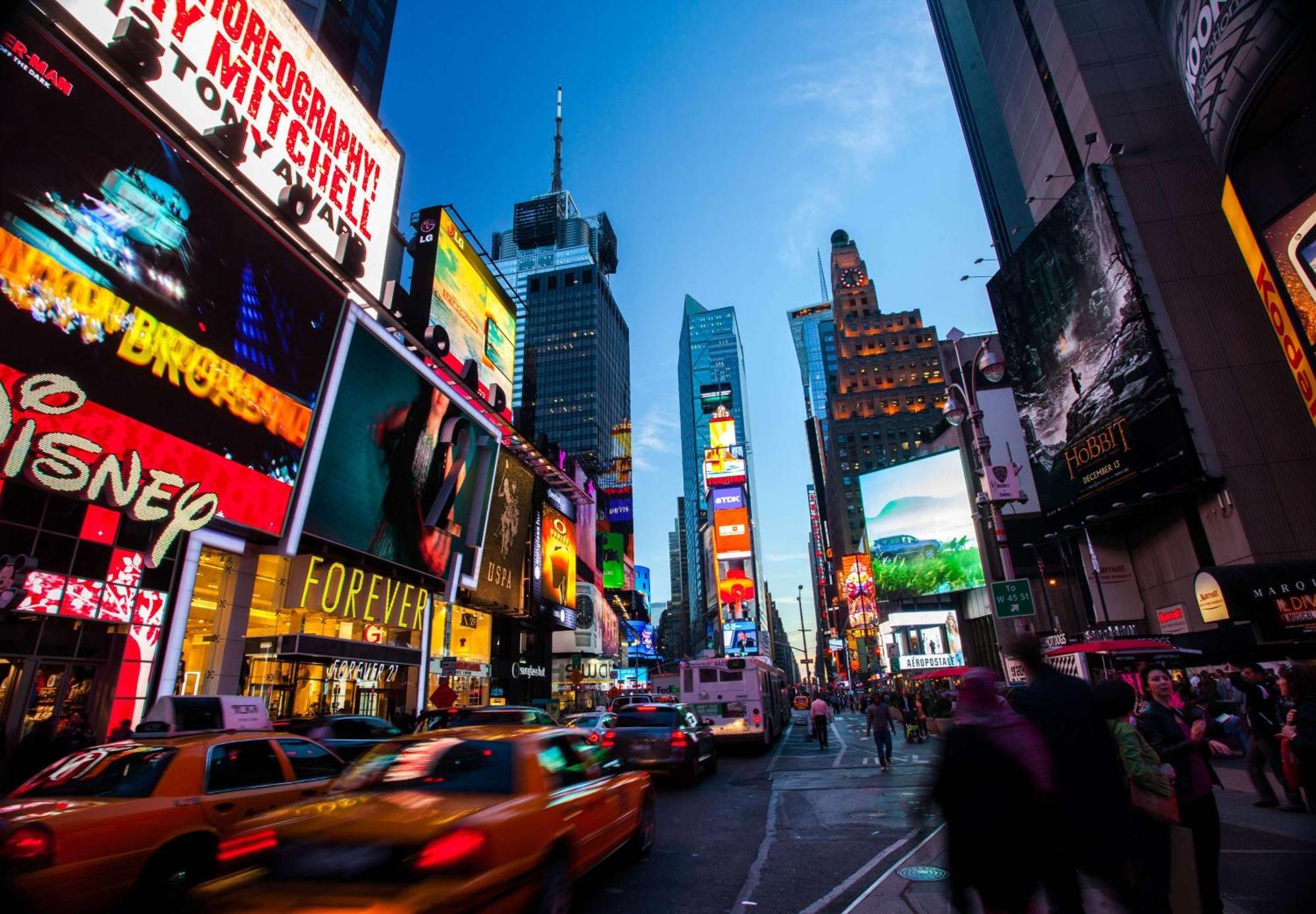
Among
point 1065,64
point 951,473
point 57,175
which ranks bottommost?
point 57,175

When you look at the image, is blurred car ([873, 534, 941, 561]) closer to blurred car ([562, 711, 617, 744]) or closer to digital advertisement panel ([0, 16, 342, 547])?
blurred car ([562, 711, 617, 744])

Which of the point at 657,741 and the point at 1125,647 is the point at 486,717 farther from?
the point at 1125,647

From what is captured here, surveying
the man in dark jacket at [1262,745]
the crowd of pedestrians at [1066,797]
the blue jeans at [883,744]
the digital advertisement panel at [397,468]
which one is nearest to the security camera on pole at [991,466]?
the blue jeans at [883,744]

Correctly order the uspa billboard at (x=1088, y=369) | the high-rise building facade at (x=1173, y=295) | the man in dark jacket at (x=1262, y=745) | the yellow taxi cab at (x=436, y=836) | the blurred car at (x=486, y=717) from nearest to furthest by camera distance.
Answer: the yellow taxi cab at (x=436, y=836), the man in dark jacket at (x=1262, y=745), the blurred car at (x=486, y=717), the high-rise building facade at (x=1173, y=295), the uspa billboard at (x=1088, y=369)

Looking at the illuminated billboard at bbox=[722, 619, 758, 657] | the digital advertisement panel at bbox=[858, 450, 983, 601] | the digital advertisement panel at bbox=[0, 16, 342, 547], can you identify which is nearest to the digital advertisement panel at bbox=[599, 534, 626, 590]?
the illuminated billboard at bbox=[722, 619, 758, 657]

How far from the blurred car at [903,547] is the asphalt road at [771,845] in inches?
1972

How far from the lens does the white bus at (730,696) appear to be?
21062 mm

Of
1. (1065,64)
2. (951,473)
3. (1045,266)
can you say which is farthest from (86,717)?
(951,473)

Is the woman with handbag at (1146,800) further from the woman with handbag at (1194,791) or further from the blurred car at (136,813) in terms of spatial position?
the blurred car at (136,813)

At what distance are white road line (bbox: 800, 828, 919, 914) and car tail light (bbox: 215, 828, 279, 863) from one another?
4145 mm

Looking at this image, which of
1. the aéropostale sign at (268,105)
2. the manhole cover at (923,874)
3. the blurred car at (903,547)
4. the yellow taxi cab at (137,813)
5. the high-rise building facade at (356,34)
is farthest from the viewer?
the blurred car at (903,547)

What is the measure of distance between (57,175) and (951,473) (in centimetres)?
6294

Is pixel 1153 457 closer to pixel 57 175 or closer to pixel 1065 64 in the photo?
pixel 1065 64

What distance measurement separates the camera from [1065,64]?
3522 centimetres
